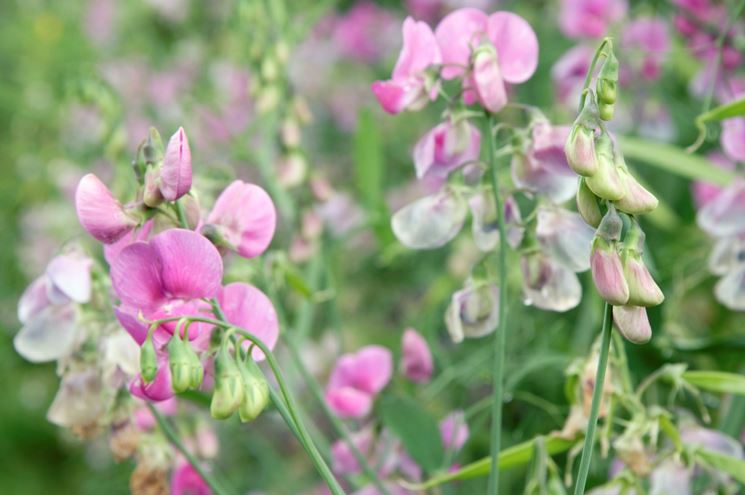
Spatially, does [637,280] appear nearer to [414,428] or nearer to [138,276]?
[138,276]

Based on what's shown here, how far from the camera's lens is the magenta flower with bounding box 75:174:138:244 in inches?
25.0

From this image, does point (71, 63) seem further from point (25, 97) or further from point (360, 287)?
point (360, 287)

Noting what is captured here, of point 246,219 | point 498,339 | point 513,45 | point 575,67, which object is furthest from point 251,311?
point 575,67

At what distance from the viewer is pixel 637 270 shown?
0.58 meters

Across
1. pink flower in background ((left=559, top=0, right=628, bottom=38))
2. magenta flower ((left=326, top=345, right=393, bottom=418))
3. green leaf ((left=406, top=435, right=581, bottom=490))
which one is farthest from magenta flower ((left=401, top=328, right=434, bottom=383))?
pink flower in background ((left=559, top=0, right=628, bottom=38))

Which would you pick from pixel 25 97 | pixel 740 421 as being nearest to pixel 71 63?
pixel 25 97

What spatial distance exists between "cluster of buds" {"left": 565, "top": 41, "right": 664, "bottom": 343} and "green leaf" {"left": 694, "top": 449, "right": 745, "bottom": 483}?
24cm

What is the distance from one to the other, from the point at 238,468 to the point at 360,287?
0.38 meters

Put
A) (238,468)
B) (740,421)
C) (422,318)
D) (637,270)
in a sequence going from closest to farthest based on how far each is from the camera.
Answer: (637,270), (740,421), (422,318), (238,468)

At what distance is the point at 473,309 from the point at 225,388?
0.82ft

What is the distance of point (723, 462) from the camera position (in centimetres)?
79

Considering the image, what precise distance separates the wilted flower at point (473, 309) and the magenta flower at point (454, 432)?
0.50 feet

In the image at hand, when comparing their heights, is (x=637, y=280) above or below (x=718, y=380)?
above

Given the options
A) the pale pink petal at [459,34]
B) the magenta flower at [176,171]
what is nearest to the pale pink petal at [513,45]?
the pale pink petal at [459,34]
